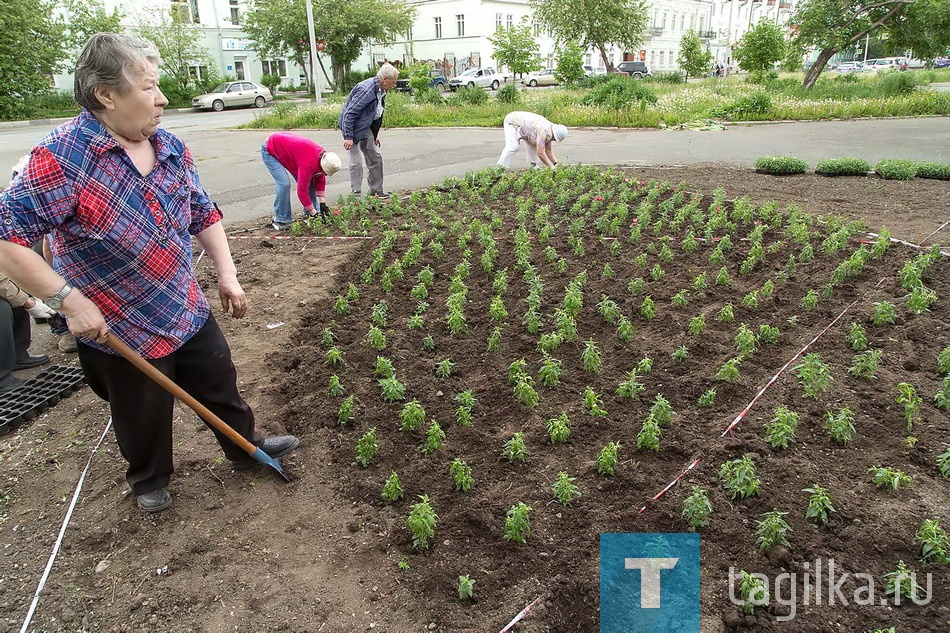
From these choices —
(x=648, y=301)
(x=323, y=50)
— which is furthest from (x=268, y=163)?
(x=323, y=50)

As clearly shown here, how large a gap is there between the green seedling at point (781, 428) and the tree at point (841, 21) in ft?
74.9

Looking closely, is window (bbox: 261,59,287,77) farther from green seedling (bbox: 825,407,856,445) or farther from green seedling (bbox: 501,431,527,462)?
green seedling (bbox: 825,407,856,445)

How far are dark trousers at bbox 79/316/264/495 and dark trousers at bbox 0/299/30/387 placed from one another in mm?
2133

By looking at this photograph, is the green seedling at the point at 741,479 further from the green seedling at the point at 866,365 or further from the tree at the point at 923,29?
the tree at the point at 923,29

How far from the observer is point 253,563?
2.73 m

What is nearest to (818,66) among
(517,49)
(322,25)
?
(517,49)

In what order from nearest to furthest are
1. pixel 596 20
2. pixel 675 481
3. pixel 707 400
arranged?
pixel 675 481, pixel 707 400, pixel 596 20

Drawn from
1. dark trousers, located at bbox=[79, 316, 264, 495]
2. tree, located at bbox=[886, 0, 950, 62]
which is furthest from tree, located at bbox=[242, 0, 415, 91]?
dark trousers, located at bbox=[79, 316, 264, 495]

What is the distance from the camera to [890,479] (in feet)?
9.65

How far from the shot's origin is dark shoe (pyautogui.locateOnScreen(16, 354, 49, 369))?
464 cm

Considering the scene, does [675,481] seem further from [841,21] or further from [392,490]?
[841,21]

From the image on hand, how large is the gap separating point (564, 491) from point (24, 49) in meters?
34.0

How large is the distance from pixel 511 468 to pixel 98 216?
218cm

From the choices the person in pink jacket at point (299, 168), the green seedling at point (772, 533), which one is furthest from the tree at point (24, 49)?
the green seedling at point (772, 533)
